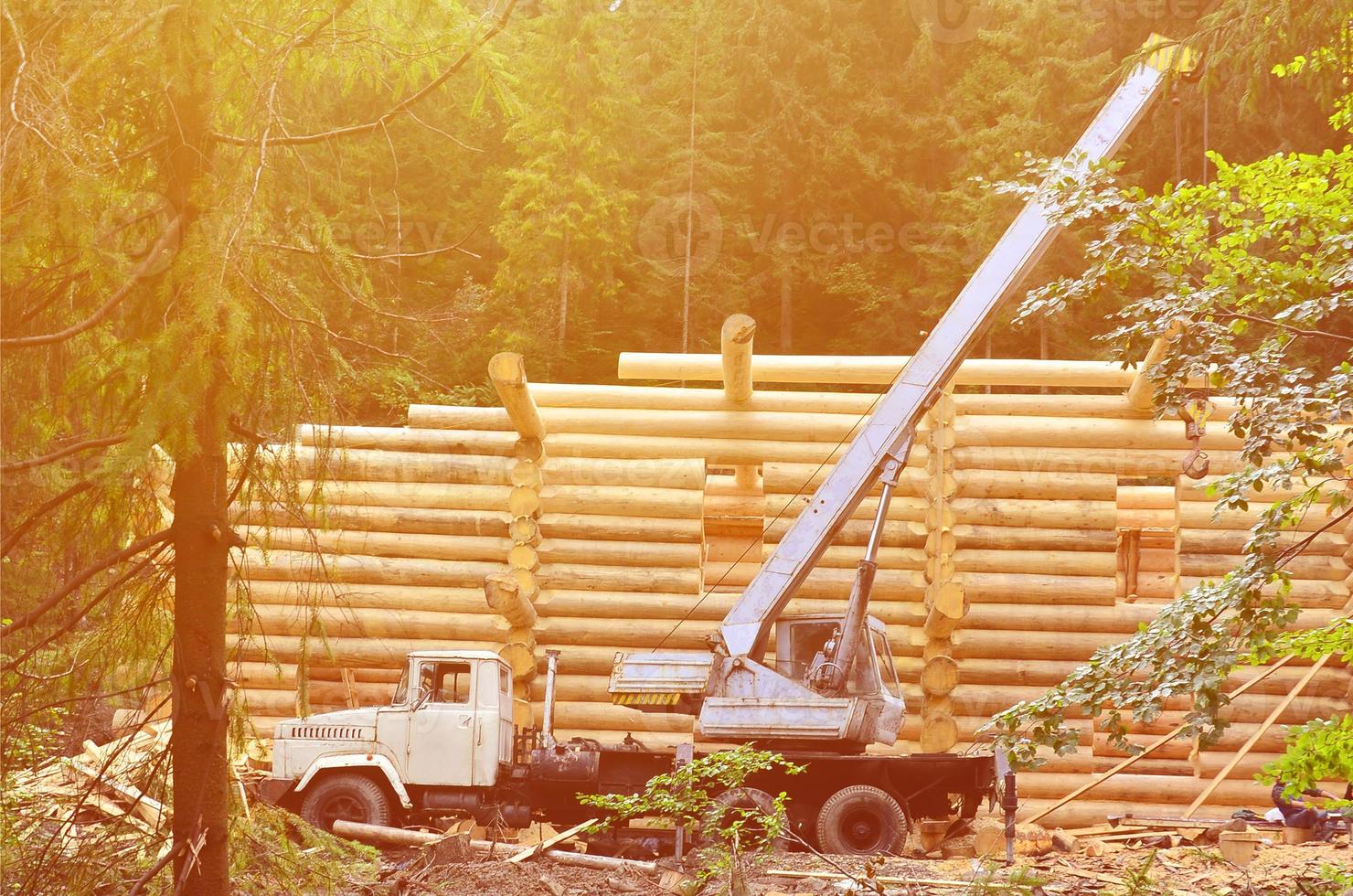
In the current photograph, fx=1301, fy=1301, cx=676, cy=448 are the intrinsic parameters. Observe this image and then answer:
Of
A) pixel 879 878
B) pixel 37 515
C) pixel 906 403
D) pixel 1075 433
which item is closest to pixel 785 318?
pixel 1075 433

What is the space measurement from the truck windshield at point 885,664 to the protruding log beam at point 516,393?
486 centimetres

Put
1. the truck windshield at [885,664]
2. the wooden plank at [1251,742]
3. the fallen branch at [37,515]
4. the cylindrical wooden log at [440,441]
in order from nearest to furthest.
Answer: the fallen branch at [37,515], the truck windshield at [885,664], the wooden plank at [1251,742], the cylindrical wooden log at [440,441]

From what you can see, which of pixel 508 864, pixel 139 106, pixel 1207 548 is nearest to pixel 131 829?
pixel 139 106

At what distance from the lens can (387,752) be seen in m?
12.7

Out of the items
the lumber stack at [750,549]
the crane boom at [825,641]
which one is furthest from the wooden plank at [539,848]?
the lumber stack at [750,549]

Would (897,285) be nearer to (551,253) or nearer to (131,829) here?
(551,253)

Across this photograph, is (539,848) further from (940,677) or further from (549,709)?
(940,677)

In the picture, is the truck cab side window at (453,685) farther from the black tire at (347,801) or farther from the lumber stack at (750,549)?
the lumber stack at (750,549)

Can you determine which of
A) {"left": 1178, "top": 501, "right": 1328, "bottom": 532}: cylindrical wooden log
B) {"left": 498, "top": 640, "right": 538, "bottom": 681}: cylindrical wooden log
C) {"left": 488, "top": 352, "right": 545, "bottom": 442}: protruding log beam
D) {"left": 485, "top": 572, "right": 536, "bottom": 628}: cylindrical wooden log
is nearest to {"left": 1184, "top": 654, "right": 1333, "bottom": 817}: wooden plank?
{"left": 1178, "top": 501, "right": 1328, "bottom": 532}: cylindrical wooden log

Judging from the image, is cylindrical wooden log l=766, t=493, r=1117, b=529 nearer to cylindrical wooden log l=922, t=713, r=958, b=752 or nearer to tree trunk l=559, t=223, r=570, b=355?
cylindrical wooden log l=922, t=713, r=958, b=752

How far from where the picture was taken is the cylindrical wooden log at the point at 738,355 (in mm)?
14398

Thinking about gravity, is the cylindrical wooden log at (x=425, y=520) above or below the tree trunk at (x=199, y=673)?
above

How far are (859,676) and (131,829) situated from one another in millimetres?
7670

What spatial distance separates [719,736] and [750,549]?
4.19 metres
